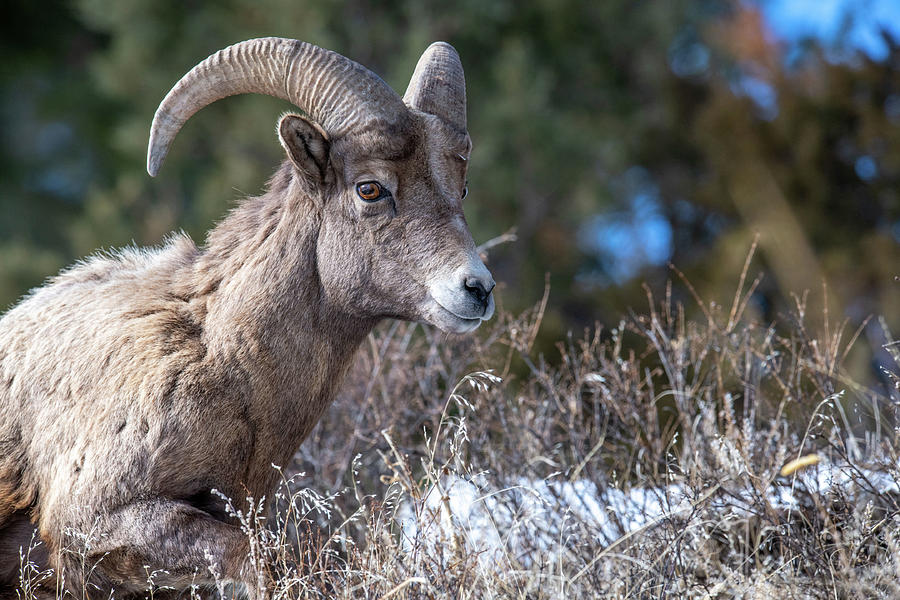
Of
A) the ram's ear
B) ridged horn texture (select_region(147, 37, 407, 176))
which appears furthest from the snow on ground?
ridged horn texture (select_region(147, 37, 407, 176))

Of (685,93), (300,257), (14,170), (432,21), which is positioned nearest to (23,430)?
(300,257)

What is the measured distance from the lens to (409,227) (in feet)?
14.7

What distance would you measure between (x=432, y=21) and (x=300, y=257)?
1245 centimetres

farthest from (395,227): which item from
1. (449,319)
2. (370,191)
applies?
(449,319)

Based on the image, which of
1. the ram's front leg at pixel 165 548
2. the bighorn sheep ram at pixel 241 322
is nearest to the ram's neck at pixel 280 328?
the bighorn sheep ram at pixel 241 322

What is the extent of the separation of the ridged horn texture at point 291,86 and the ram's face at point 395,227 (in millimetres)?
121

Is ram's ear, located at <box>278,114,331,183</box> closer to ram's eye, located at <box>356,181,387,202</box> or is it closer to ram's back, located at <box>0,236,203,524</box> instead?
ram's eye, located at <box>356,181,387,202</box>

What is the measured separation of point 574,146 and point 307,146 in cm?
1239

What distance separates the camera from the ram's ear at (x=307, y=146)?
4449mm

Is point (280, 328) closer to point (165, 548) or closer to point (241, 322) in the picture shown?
point (241, 322)

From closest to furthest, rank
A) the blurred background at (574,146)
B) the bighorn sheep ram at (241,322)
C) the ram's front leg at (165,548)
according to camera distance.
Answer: the ram's front leg at (165,548)
the bighorn sheep ram at (241,322)
the blurred background at (574,146)

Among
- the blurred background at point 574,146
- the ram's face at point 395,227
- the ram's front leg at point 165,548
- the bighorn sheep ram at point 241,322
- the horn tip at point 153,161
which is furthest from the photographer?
the blurred background at point 574,146

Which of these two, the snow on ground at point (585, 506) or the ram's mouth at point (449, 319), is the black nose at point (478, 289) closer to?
the ram's mouth at point (449, 319)

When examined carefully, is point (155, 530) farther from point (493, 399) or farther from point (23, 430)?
point (493, 399)
